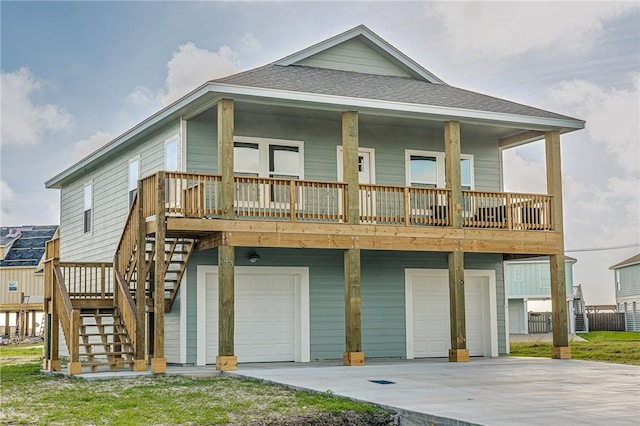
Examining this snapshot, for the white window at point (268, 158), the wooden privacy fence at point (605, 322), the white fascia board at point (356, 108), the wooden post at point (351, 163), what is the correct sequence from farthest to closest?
the wooden privacy fence at point (605, 322) < the white window at point (268, 158) < the wooden post at point (351, 163) < the white fascia board at point (356, 108)

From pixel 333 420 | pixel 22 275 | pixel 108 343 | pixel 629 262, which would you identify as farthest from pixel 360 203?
pixel 22 275

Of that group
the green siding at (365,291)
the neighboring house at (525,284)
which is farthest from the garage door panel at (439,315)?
the neighboring house at (525,284)

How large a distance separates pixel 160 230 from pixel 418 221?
6.25 m

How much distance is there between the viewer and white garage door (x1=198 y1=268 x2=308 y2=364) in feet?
66.3

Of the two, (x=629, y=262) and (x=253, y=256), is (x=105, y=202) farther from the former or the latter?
(x=629, y=262)

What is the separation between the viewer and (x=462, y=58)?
31656 mm

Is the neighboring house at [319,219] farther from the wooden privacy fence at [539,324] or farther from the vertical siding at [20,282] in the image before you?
the vertical siding at [20,282]

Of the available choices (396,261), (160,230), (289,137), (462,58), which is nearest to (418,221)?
(396,261)

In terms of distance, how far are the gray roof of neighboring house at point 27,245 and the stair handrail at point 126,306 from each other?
138ft

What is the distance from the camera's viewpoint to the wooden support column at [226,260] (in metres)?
17.0

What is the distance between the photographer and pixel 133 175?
2286cm

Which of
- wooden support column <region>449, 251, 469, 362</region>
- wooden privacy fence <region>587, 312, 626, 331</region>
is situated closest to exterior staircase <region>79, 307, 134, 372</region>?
wooden support column <region>449, 251, 469, 362</region>

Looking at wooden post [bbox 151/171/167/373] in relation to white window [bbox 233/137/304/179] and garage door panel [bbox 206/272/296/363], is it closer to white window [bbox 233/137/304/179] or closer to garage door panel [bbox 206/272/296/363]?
garage door panel [bbox 206/272/296/363]

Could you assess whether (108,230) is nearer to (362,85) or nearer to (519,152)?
(362,85)
